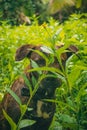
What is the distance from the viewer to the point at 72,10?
44.7 ft

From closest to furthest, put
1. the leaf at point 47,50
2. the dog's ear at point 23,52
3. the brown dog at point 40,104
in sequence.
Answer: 1. the leaf at point 47,50
2. the brown dog at point 40,104
3. the dog's ear at point 23,52

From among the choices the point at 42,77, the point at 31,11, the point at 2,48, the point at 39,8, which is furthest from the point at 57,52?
the point at 39,8

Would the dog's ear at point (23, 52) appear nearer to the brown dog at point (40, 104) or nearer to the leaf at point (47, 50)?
the brown dog at point (40, 104)

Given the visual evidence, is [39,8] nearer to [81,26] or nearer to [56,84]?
[81,26]

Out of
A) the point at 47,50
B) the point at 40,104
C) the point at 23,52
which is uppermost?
the point at 47,50

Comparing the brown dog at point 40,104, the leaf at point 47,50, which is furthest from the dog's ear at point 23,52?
the leaf at point 47,50

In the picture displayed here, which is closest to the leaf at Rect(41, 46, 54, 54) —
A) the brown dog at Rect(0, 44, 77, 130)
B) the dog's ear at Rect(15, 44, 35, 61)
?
the brown dog at Rect(0, 44, 77, 130)

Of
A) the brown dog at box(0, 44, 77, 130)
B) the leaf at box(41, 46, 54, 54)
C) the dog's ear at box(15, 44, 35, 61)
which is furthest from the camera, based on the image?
the dog's ear at box(15, 44, 35, 61)

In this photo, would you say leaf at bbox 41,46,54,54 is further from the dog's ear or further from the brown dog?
the dog's ear

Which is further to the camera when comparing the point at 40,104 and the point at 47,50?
the point at 40,104

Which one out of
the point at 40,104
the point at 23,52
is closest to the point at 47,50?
the point at 40,104

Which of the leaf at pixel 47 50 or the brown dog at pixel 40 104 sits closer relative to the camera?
the leaf at pixel 47 50

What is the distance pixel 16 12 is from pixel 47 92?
11.2 meters

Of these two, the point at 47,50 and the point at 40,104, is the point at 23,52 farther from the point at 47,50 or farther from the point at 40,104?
the point at 47,50
